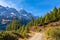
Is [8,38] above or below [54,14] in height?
below

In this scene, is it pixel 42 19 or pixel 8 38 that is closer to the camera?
pixel 8 38

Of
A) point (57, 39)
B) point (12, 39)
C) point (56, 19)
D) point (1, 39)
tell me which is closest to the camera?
point (1, 39)

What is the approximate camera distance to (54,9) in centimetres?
14262

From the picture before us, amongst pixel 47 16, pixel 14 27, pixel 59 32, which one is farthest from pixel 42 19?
pixel 59 32

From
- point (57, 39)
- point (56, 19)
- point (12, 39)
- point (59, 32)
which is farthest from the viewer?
point (56, 19)

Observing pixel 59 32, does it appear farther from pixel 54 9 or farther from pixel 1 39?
pixel 54 9

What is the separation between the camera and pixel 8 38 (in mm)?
29172

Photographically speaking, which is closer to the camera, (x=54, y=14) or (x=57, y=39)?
(x=57, y=39)

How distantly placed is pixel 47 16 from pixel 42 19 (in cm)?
1132

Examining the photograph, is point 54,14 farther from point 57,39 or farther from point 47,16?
point 57,39

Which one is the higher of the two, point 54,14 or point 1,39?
point 54,14

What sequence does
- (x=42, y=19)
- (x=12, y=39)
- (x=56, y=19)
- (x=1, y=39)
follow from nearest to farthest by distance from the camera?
(x=1, y=39) → (x=12, y=39) → (x=56, y=19) → (x=42, y=19)

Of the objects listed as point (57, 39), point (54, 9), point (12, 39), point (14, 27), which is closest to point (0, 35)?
point (12, 39)

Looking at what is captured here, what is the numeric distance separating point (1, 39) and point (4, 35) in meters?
1.35
